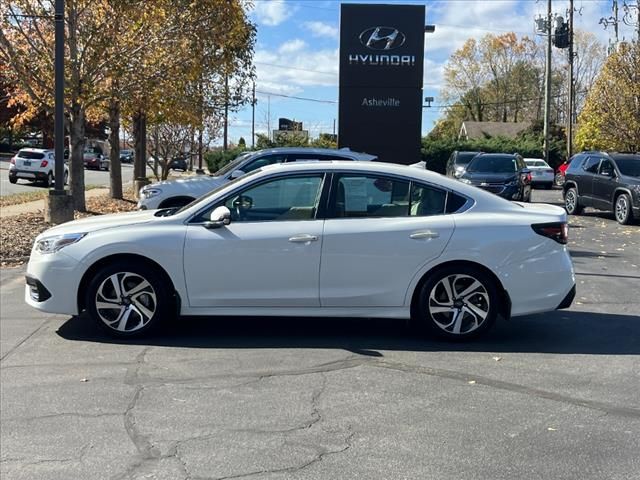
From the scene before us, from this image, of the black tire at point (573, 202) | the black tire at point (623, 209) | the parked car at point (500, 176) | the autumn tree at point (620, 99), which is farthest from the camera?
the autumn tree at point (620, 99)

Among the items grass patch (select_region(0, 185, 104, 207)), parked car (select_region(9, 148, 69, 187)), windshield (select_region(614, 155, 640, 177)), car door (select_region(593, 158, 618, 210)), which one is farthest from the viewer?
parked car (select_region(9, 148, 69, 187))

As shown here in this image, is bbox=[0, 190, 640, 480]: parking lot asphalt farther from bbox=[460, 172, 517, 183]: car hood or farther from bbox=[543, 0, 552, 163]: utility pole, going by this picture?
bbox=[543, 0, 552, 163]: utility pole

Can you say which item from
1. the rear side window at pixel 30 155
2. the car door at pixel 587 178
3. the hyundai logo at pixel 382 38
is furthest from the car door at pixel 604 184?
the rear side window at pixel 30 155

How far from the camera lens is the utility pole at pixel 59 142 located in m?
12.6

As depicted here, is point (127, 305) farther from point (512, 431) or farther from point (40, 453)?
point (512, 431)

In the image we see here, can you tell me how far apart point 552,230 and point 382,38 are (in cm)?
1184

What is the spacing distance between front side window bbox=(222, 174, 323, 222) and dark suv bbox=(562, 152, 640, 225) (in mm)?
11809

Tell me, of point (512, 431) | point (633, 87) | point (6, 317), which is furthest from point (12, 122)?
point (633, 87)

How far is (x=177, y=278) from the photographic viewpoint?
6.14m

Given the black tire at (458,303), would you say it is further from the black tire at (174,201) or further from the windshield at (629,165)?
the windshield at (629,165)

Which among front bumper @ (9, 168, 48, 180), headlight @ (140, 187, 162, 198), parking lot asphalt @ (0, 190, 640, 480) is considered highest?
front bumper @ (9, 168, 48, 180)

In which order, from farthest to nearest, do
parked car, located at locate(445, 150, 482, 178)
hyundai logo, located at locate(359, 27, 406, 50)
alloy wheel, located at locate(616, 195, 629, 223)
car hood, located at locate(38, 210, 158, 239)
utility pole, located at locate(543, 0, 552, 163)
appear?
utility pole, located at locate(543, 0, 552, 163), parked car, located at locate(445, 150, 482, 178), hyundai logo, located at locate(359, 27, 406, 50), alloy wheel, located at locate(616, 195, 629, 223), car hood, located at locate(38, 210, 158, 239)

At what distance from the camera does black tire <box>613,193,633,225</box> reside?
16.0 meters

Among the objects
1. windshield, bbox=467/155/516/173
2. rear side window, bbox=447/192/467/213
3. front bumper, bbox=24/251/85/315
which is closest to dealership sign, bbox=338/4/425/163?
windshield, bbox=467/155/516/173
